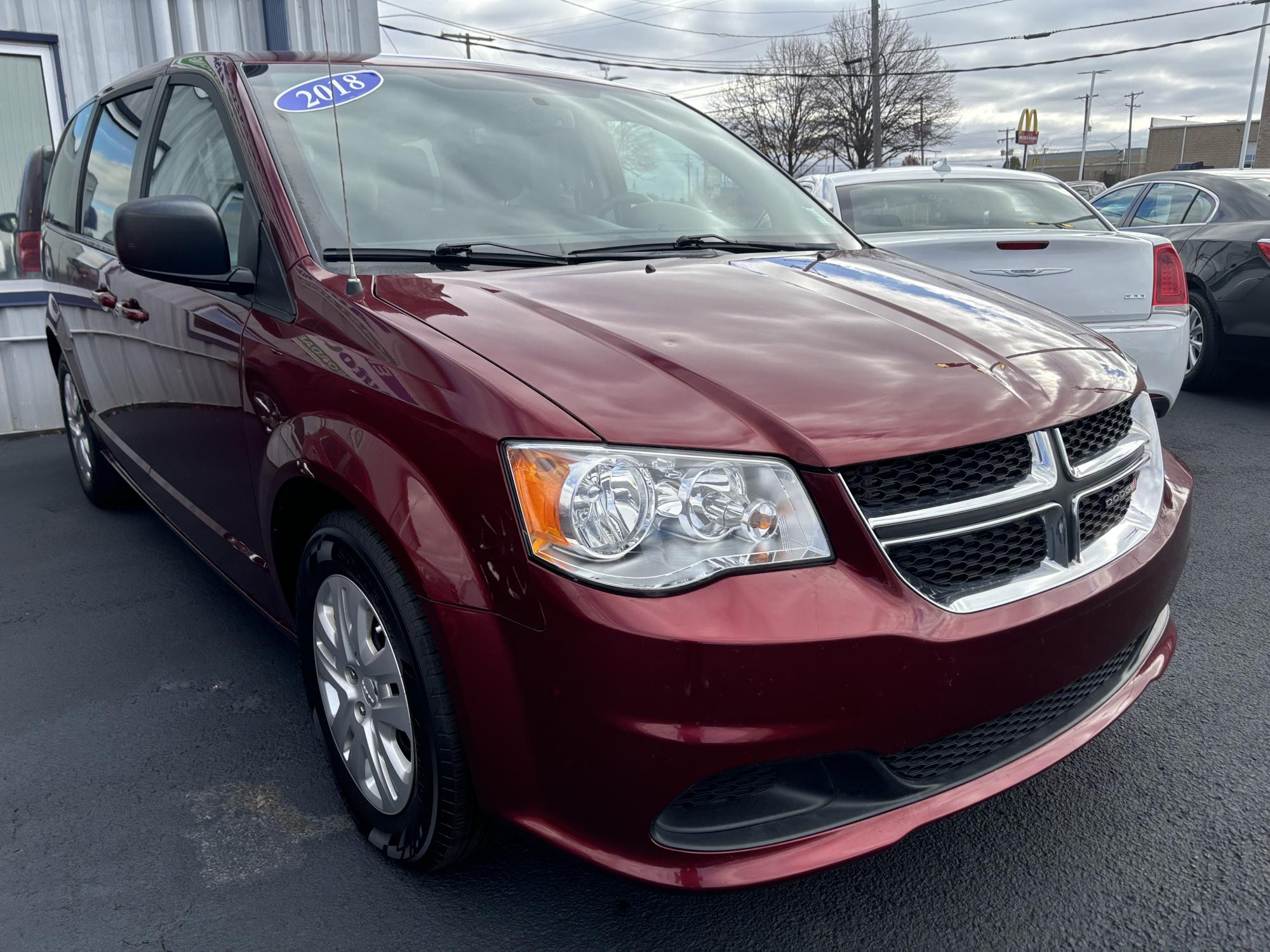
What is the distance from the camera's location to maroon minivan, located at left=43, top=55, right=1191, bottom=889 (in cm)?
155

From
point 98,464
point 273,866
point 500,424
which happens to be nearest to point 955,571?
point 500,424

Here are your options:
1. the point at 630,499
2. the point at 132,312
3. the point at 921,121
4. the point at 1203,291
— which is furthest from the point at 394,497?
the point at 921,121

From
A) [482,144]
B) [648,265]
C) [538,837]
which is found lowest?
[538,837]

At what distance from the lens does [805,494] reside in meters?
1.61

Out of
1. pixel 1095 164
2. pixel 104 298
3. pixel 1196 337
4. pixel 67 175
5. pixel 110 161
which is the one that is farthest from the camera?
pixel 1095 164

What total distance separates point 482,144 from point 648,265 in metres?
0.64

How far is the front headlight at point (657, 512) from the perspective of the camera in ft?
5.10

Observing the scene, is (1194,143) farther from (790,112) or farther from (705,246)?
(705,246)

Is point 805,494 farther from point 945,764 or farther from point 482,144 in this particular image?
point 482,144

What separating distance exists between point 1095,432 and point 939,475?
Answer: 19.2 inches

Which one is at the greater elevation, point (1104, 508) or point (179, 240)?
point (179, 240)

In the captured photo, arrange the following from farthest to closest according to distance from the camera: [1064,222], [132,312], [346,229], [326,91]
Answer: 1. [1064,222]
2. [132,312]
3. [326,91]
4. [346,229]

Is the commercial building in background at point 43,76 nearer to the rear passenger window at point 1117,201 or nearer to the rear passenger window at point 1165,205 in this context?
the rear passenger window at point 1165,205

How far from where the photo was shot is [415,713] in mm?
1833
